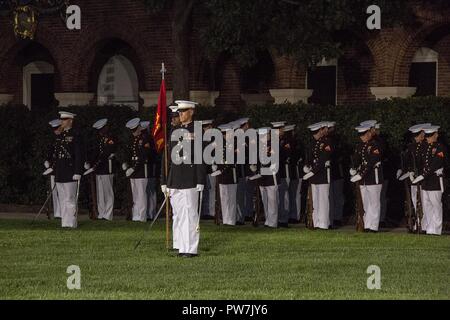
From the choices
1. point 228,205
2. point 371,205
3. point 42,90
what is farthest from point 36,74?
point 371,205

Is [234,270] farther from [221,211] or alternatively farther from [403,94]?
[403,94]

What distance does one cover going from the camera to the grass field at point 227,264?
15.6m

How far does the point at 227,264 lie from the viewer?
60.6ft

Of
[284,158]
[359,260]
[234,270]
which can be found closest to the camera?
[234,270]

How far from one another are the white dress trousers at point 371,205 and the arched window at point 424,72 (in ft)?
23.6

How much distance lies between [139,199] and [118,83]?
392 inches

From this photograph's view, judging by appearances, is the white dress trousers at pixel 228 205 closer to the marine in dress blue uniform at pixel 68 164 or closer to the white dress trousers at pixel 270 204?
the white dress trousers at pixel 270 204

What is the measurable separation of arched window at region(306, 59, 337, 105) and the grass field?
8.77 m

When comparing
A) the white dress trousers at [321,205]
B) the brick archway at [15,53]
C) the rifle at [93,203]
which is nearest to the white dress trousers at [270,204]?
the white dress trousers at [321,205]

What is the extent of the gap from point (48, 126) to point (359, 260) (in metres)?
12.9

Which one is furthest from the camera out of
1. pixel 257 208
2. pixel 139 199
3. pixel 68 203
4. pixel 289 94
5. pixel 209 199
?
pixel 289 94

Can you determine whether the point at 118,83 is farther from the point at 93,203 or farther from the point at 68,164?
the point at 68,164

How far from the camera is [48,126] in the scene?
30.4 metres

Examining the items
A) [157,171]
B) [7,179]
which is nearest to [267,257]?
[157,171]
